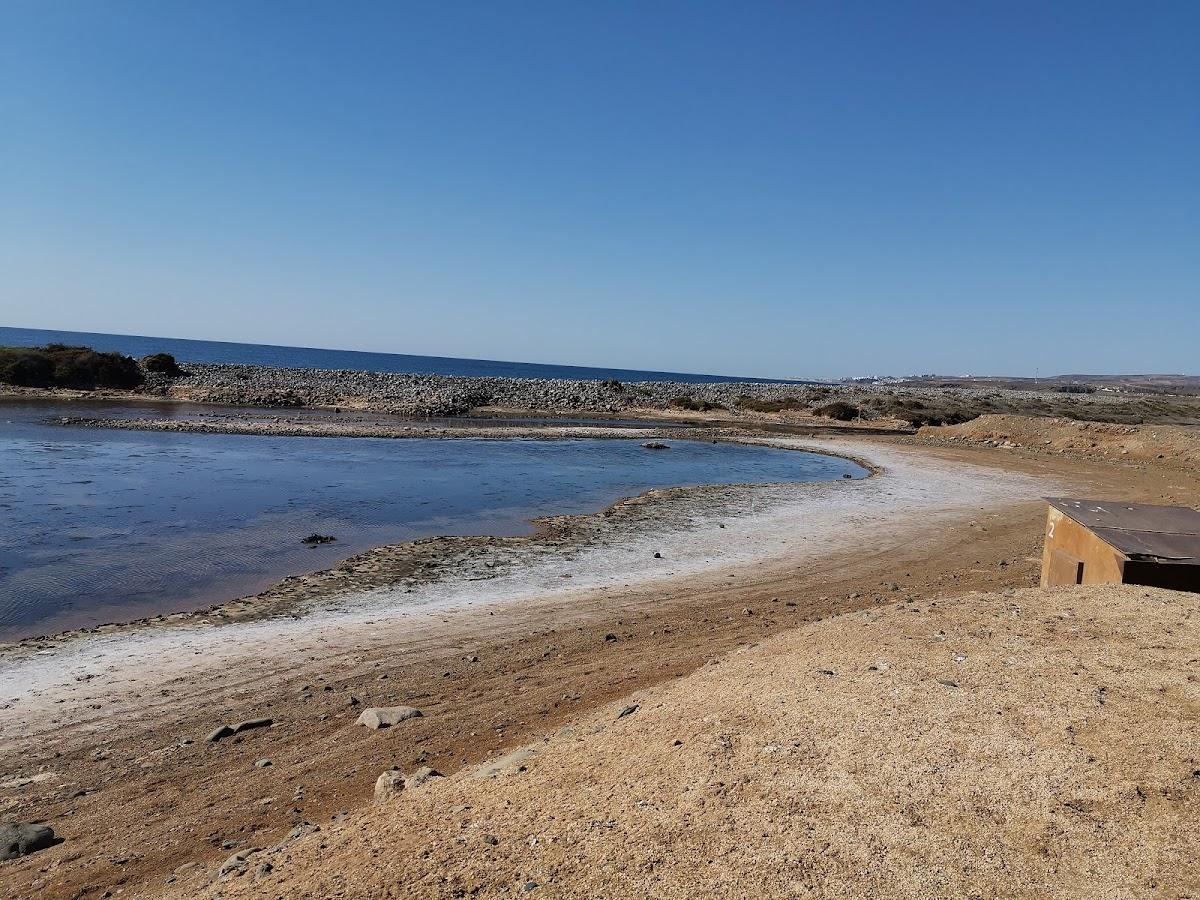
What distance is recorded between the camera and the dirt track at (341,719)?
5.15 meters

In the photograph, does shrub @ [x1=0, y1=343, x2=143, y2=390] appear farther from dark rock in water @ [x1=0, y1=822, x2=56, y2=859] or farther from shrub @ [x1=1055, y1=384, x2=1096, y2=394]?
shrub @ [x1=1055, y1=384, x2=1096, y2=394]

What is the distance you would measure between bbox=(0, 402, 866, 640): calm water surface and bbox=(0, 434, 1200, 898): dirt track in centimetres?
421

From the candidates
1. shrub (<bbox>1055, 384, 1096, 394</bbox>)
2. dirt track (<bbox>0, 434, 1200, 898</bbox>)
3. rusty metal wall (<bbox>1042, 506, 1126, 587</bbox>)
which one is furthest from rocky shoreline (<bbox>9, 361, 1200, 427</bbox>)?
shrub (<bbox>1055, 384, 1096, 394</bbox>)

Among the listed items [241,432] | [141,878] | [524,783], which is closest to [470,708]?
[524,783]

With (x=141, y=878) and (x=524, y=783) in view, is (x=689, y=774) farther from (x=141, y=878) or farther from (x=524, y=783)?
(x=141, y=878)

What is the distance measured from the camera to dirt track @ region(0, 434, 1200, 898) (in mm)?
5152

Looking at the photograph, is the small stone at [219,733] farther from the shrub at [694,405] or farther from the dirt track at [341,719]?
the shrub at [694,405]

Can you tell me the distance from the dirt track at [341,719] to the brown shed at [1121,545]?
5.75 ft

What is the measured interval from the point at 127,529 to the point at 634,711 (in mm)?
13656

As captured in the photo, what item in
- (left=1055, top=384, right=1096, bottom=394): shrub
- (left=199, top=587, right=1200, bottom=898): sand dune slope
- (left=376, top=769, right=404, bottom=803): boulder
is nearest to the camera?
(left=199, top=587, right=1200, bottom=898): sand dune slope

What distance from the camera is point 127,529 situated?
15.3 metres

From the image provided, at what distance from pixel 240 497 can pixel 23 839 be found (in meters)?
15.5

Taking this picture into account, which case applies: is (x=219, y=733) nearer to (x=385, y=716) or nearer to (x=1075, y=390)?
(x=385, y=716)

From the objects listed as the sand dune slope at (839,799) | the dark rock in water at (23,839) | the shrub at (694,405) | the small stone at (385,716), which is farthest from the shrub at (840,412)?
the dark rock in water at (23,839)
